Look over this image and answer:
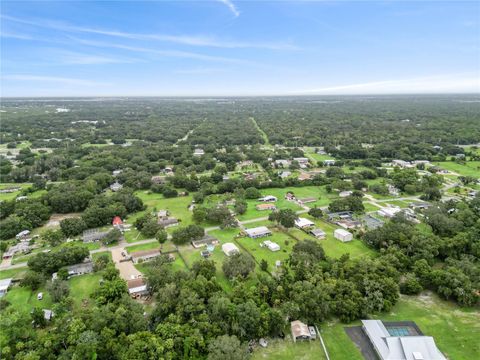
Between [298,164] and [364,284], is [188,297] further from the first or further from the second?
[298,164]

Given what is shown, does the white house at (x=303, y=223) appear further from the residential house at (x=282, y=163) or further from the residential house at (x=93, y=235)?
the residential house at (x=282, y=163)

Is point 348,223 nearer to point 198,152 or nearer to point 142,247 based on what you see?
point 142,247

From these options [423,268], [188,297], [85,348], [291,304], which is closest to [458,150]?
[423,268]

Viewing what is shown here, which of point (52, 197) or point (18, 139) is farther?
point (18, 139)

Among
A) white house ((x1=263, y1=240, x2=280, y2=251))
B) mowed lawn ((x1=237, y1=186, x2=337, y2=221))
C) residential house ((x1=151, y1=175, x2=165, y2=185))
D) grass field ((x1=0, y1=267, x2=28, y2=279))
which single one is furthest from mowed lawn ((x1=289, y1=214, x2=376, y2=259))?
residential house ((x1=151, y1=175, x2=165, y2=185))

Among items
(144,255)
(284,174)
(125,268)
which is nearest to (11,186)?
(144,255)

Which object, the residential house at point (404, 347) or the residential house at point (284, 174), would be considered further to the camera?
the residential house at point (284, 174)

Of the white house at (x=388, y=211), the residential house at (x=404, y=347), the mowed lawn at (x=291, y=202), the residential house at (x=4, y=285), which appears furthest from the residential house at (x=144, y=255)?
the white house at (x=388, y=211)
